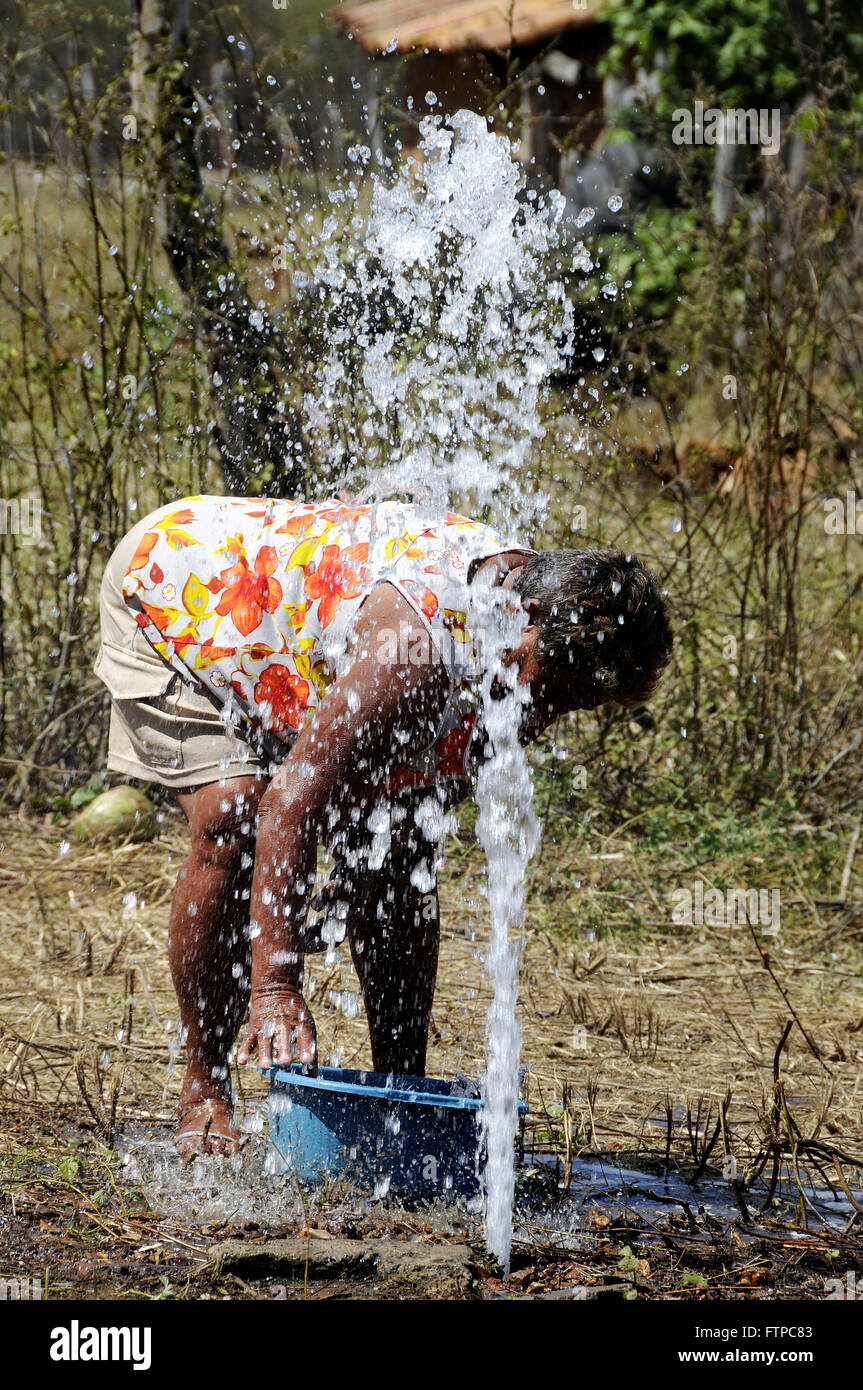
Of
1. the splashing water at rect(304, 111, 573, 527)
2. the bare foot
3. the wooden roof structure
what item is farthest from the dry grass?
the wooden roof structure

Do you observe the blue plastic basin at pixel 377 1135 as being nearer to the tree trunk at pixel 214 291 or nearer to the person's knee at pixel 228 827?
the person's knee at pixel 228 827

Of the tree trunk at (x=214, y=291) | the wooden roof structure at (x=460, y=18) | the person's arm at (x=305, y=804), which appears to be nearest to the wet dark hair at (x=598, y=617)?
the person's arm at (x=305, y=804)

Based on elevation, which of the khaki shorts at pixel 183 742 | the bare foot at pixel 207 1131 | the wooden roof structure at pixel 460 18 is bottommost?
the bare foot at pixel 207 1131

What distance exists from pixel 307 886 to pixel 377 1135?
46cm

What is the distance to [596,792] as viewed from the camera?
5.09 metres

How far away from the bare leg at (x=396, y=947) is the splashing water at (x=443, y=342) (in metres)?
1.38

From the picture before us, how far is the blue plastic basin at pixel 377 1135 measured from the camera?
2.41 meters

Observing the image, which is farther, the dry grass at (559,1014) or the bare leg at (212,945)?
the dry grass at (559,1014)

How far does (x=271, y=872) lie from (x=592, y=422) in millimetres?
3049

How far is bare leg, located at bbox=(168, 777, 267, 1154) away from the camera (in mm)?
2705

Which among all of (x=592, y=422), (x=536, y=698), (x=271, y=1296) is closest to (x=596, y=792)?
(x=592, y=422)

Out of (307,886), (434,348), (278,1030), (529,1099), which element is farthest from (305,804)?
(434,348)

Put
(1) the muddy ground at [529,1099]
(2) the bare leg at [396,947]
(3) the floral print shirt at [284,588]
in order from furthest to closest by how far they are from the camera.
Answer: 1. (2) the bare leg at [396,947]
2. (3) the floral print shirt at [284,588]
3. (1) the muddy ground at [529,1099]

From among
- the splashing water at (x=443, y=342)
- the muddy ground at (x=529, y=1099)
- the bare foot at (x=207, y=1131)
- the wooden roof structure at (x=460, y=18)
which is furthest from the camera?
the wooden roof structure at (x=460, y=18)
